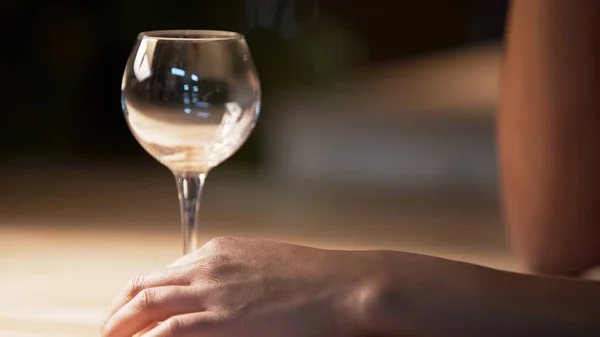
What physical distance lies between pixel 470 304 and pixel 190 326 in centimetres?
17

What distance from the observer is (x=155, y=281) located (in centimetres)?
57

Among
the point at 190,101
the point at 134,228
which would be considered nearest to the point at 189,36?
the point at 190,101

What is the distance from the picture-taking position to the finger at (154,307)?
1.82 feet

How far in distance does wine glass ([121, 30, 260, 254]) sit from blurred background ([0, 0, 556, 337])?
143 millimetres

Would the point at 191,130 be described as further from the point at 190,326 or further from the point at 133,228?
the point at 133,228

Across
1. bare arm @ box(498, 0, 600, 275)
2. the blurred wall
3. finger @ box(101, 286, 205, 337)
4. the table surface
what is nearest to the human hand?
finger @ box(101, 286, 205, 337)

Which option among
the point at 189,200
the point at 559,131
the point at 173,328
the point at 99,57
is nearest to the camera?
the point at 173,328

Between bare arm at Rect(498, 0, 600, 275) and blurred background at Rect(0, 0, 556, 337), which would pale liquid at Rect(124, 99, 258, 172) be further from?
bare arm at Rect(498, 0, 600, 275)

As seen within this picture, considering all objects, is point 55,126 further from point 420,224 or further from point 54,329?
point 54,329

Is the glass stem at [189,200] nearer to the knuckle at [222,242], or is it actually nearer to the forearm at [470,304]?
the knuckle at [222,242]

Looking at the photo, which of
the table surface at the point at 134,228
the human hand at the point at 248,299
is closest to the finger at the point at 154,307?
the human hand at the point at 248,299

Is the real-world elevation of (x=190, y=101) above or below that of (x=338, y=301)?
above

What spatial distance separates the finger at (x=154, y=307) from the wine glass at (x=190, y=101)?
0.28ft

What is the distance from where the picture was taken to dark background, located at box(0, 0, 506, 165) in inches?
59.3
